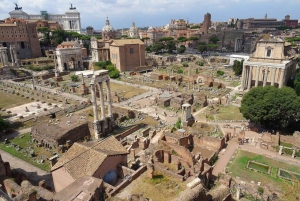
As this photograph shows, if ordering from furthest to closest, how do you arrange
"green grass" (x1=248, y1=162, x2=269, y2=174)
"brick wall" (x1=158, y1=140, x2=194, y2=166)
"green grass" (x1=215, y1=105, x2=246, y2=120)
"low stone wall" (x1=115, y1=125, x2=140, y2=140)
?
"green grass" (x1=215, y1=105, x2=246, y2=120), "low stone wall" (x1=115, y1=125, x2=140, y2=140), "green grass" (x1=248, y1=162, x2=269, y2=174), "brick wall" (x1=158, y1=140, x2=194, y2=166)

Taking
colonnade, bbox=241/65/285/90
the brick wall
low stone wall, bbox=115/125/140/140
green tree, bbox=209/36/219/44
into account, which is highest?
green tree, bbox=209/36/219/44

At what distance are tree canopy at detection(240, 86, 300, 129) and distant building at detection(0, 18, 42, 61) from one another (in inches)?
3438

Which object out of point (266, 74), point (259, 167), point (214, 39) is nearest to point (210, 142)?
point (259, 167)

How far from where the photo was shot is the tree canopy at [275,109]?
30.9 m

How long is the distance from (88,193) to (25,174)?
12407mm

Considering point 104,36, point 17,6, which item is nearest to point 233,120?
point 104,36

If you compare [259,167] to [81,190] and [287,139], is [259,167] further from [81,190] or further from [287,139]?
[81,190]

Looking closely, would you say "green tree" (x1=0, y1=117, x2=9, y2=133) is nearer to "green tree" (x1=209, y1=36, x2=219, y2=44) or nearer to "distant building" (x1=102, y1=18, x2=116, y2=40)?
"distant building" (x1=102, y1=18, x2=116, y2=40)

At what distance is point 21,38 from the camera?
91.3 meters

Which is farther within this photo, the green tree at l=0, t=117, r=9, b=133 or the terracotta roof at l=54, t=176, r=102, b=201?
the green tree at l=0, t=117, r=9, b=133

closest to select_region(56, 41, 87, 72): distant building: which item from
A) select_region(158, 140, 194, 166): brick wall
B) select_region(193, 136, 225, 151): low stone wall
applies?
select_region(193, 136, 225, 151): low stone wall

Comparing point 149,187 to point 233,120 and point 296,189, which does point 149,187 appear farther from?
point 233,120

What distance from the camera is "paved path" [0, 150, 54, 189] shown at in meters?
24.1

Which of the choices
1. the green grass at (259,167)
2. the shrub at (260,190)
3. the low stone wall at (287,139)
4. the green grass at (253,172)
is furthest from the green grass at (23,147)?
the low stone wall at (287,139)
